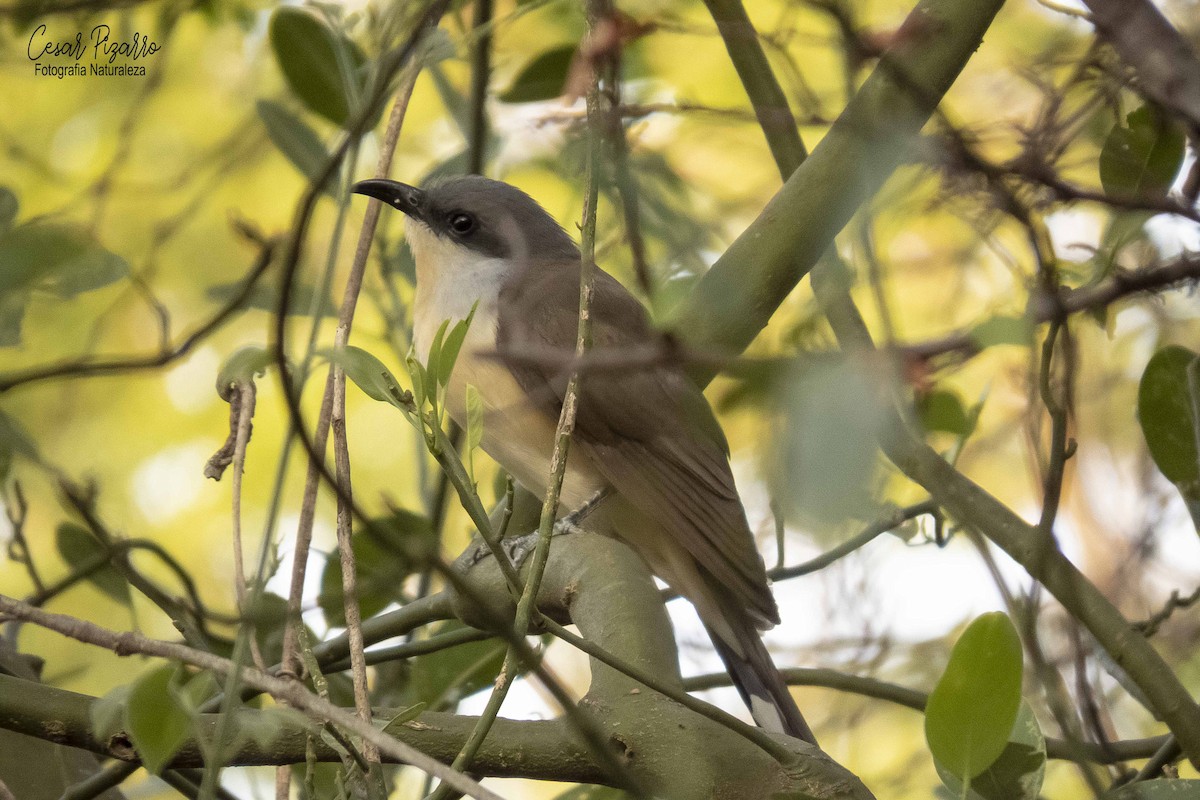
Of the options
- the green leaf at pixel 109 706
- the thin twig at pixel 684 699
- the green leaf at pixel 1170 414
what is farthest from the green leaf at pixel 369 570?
the green leaf at pixel 1170 414

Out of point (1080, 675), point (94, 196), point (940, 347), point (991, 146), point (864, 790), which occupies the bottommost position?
point (864, 790)

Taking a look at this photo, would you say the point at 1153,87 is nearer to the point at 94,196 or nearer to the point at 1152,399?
the point at 1152,399

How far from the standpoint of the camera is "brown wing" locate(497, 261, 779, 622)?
3.58m

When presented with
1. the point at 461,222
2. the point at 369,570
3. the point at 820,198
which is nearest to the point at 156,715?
the point at 820,198

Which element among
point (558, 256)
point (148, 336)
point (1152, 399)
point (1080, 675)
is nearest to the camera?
point (1080, 675)

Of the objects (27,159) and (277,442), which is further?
(277,442)

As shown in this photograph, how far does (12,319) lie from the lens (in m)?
2.15

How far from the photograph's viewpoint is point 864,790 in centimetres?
186

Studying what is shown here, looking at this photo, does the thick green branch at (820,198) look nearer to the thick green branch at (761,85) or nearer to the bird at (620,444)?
the thick green branch at (761,85)

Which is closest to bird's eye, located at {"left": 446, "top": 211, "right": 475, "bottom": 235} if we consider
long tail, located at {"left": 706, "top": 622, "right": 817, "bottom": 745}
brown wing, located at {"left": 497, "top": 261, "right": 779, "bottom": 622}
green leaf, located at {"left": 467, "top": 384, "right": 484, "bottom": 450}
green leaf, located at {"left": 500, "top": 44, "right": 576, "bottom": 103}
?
brown wing, located at {"left": 497, "top": 261, "right": 779, "bottom": 622}

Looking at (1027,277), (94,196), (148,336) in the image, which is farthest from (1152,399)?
(148,336)

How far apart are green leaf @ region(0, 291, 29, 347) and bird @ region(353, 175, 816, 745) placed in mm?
1281

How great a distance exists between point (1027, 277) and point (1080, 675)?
2.30ft
